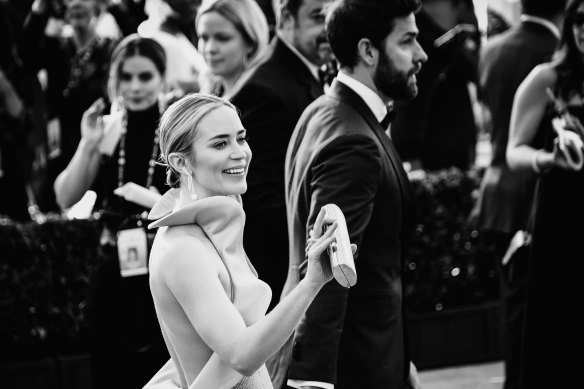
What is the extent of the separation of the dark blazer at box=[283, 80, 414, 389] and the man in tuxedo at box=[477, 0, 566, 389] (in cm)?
235

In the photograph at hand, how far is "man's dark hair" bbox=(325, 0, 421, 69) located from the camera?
4.38 metres

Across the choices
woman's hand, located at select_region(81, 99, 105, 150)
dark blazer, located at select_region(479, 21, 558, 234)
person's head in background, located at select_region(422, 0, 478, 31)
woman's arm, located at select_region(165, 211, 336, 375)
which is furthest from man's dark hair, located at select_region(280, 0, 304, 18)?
person's head in background, located at select_region(422, 0, 478, 31)

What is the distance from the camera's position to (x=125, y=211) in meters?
5.82

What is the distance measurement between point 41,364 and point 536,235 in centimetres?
323

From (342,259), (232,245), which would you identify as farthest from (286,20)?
(342,259)

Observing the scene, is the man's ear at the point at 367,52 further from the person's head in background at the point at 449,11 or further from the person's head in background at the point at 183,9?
the person's head in background at the point at 449,11

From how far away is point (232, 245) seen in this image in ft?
10.4

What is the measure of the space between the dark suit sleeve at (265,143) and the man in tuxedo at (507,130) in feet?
5.31

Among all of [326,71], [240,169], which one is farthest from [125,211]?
[240,169]

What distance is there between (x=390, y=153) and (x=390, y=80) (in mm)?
310

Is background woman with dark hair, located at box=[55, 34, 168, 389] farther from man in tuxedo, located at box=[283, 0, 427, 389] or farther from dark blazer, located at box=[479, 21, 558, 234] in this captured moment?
dark blazer, located at box=[479, 21, 558, 234]

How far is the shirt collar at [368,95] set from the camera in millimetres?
4355

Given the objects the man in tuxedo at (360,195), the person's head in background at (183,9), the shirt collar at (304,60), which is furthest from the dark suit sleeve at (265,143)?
the person's head in background at (183,9)

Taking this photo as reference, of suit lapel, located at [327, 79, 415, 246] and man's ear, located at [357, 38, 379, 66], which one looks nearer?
suit lapel, located at [327, 79, 415, 246]
